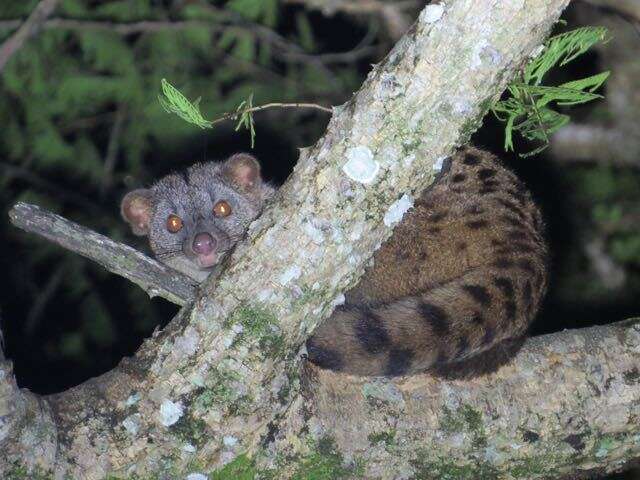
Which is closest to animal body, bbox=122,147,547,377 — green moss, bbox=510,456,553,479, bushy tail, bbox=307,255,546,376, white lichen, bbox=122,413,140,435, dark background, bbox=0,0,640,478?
bushy tail, bbox=307,255,546,376

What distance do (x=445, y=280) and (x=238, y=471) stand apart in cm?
123

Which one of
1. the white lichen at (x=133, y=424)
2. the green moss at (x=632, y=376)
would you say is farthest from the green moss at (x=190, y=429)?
the green moss at (x=632, y=376)

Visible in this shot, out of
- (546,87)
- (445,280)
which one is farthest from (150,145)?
(546,87)

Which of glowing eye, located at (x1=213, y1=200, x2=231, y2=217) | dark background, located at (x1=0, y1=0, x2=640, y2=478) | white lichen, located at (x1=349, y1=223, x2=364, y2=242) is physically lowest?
dark background, located at (x1=0, y1=0, x2=640, y2=478)

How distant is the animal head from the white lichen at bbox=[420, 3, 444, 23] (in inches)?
103

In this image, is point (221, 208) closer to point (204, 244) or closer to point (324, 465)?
point (204, 244)

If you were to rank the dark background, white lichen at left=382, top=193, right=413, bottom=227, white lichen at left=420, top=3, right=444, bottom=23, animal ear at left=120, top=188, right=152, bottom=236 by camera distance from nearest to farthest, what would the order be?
white lichen at left=420, top=3, right=444, bottom=23 → white lichen at left=382, top=193, right=413, bottom=227 → animal ear at left=120, top=188, right=152, bottom=236 → the dark background

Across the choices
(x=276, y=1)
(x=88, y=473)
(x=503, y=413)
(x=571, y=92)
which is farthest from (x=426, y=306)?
(x=276, y=1)

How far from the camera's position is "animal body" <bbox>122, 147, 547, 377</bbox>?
3518 mm

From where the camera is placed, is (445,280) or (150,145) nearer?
(445,280)

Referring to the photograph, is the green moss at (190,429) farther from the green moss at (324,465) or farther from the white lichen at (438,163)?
the white lichen at (438,163)

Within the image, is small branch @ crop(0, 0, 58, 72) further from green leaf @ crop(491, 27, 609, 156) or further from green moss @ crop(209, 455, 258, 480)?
green leaf @ crop(491, 27, 609, 156)

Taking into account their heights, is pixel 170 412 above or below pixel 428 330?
below

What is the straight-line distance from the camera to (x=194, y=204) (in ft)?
18.3
